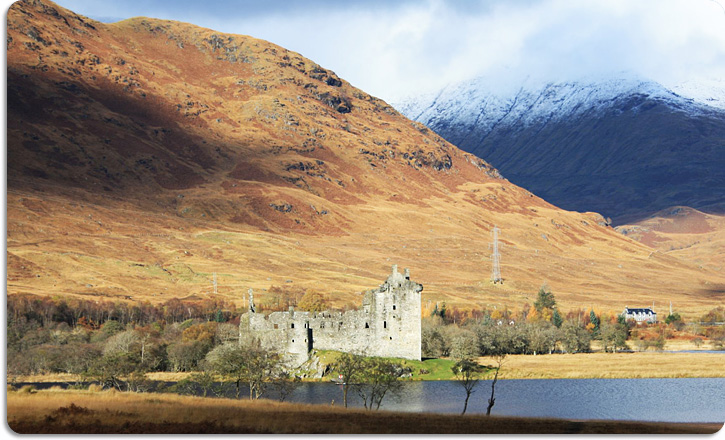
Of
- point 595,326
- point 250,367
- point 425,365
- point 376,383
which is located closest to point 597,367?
point 425,365

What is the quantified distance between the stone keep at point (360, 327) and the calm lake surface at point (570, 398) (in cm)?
697

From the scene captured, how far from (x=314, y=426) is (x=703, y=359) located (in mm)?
78811

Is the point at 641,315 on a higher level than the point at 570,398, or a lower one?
higher

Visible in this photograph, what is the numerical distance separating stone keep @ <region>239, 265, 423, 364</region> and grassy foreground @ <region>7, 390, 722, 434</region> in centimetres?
3853

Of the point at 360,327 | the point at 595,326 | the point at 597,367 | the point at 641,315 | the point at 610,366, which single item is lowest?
the point at 597,367

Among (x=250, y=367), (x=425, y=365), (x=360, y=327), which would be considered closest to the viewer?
(x=250, y=367)

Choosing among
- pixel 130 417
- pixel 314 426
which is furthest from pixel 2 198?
pixel 314 426

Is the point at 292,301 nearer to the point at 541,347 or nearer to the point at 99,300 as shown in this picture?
the point at 99,300

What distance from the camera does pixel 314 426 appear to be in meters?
47.4

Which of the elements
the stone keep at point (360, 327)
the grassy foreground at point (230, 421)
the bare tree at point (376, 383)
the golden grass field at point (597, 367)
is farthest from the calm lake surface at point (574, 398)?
the grassy foreground at point (230, 421)

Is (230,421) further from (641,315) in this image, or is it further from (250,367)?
(641,315)

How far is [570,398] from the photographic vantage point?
76.3 meters

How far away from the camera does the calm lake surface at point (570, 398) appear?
6512cm

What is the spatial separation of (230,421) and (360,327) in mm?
48170
